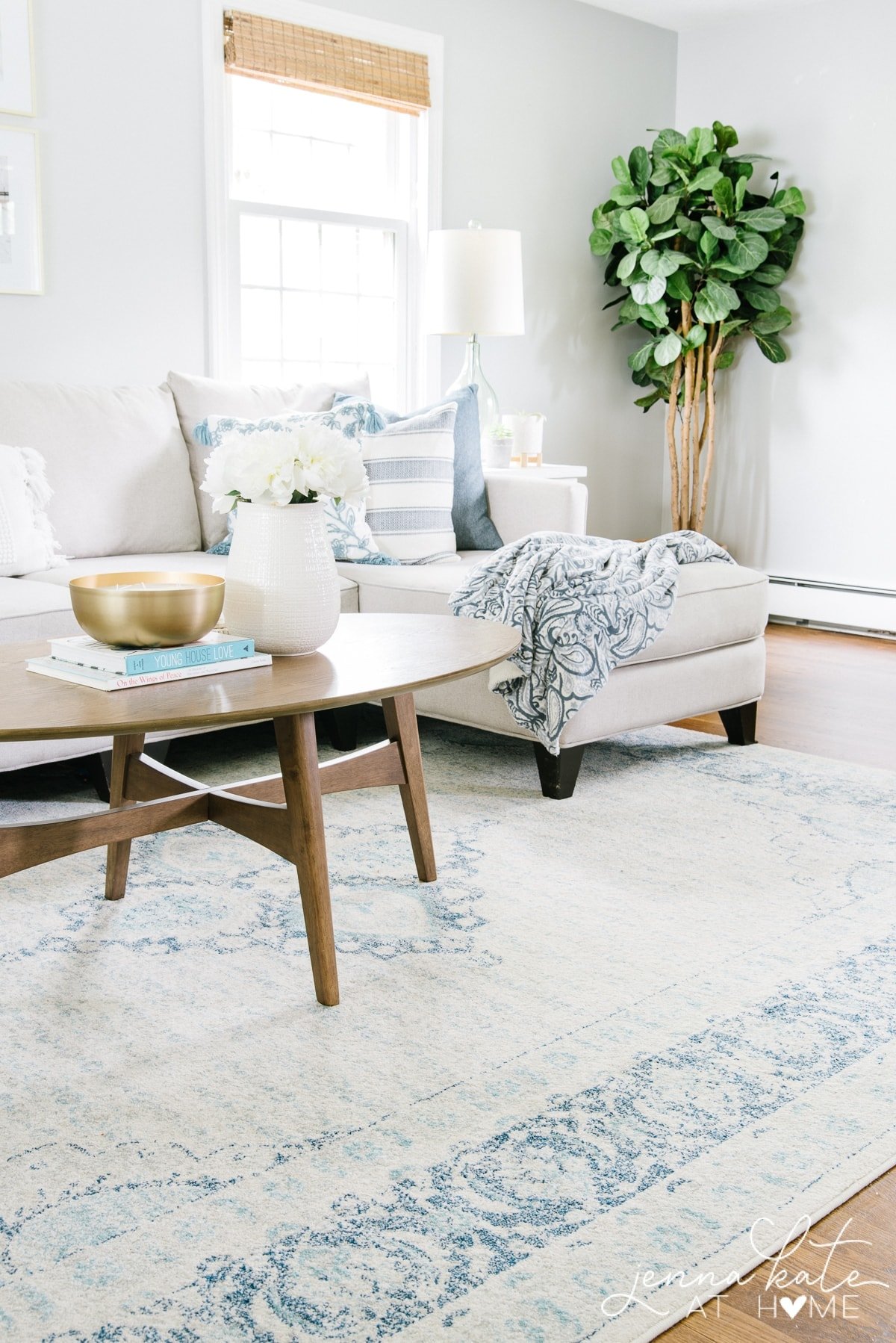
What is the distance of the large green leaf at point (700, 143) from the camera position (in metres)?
5.27

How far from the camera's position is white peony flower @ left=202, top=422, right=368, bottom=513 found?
202 cm

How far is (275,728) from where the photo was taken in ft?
6.64

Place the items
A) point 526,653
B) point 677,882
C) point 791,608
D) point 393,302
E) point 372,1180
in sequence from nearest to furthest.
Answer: point 372,1180
point 677,882
point 526,653
point 393,302
point 791,608

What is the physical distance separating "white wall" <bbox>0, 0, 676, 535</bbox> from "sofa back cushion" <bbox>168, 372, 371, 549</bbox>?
439 mm

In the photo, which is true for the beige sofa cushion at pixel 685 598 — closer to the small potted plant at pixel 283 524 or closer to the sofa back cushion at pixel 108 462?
the sofa back cushion at pixel 108 462

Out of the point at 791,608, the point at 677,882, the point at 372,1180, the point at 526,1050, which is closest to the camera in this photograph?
the point at 372,1180

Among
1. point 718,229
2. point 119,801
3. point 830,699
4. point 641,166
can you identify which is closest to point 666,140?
point 641,166

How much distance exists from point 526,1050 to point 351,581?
71.7 inches

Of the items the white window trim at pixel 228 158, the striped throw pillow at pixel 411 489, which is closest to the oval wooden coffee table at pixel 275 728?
the striped throw pillow at pixel 411 489

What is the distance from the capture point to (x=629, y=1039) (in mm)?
1848

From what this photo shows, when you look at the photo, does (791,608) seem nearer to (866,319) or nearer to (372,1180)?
(866,319)

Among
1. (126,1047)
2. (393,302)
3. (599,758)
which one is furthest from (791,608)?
(126,1047)

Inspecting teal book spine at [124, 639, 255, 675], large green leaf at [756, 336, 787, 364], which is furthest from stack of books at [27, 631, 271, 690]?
large green leaf at [756, 336, 787, 364]

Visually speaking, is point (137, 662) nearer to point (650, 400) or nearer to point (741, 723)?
point (741, 723)
